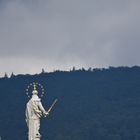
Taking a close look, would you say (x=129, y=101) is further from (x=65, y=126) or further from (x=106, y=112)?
(x=65, y=126)

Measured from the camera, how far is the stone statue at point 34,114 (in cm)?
2378

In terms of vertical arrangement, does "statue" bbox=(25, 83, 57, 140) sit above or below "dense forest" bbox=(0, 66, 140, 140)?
below

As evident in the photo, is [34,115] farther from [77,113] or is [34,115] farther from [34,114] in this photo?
[77,113]

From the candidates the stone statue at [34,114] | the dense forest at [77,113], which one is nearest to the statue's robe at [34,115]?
the stone statue at [34,114]

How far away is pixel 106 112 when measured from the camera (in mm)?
182875

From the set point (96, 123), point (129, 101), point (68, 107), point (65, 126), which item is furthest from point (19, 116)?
point (129, 101)

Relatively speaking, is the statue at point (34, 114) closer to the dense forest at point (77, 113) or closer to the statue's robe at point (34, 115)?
the statue's robe at point (34, 115)

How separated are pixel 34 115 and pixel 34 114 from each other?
3 centimetres

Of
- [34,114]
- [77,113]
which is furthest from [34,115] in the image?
[77,113]

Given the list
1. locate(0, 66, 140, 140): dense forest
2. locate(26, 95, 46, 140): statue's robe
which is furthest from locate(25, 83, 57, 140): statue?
locate(0, 66, 140, 140): dense forest

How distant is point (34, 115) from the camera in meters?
24.0

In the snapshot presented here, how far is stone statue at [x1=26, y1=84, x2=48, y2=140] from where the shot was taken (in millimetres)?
23777

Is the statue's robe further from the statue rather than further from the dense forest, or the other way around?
the dense forest

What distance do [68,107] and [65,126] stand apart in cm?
3240
